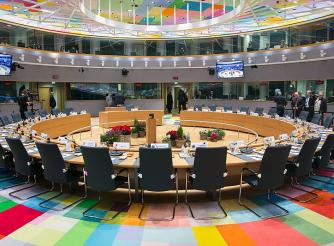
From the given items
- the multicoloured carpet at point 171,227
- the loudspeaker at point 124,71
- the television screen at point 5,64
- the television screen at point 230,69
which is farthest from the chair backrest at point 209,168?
the loudspeaker at point 124,71

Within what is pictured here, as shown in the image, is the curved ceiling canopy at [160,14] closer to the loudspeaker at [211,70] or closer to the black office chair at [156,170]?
the loudspeaker at [211,70]

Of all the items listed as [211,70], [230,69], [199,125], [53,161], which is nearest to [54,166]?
[53,161]

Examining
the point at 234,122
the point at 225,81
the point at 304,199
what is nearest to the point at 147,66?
the point at 225,81

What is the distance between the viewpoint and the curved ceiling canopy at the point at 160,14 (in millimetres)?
11422

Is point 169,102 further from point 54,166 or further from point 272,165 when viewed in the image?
point 272,165

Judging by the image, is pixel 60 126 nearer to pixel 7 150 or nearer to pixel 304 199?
pixel 7 150

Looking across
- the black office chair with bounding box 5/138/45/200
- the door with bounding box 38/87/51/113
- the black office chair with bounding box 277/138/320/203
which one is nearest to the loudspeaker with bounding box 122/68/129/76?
the door with bounding box 38/87/51/113

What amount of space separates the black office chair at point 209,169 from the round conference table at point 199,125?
225mm

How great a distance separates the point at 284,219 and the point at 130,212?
216cm

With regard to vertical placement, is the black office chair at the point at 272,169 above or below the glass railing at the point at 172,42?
below

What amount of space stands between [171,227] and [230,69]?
578 inches

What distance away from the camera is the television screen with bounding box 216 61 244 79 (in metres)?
17.2

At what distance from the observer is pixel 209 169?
424 centimetres

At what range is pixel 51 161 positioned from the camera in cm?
463
